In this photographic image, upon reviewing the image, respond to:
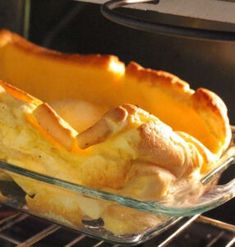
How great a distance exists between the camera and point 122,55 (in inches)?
36.5

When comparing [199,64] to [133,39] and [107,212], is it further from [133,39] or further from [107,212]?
[107,212]

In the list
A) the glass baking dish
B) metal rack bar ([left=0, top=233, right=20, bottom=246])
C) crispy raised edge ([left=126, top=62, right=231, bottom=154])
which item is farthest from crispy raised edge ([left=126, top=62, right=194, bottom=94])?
metal rack bar ([left=0, top=233, right=20, bottom=246])

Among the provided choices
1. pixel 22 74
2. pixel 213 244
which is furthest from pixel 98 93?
pixel 213 244

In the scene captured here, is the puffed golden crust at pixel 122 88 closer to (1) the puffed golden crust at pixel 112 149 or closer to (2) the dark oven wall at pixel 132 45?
(1) the puffed golden crust at pixel 112 149

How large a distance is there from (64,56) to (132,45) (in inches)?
5.9

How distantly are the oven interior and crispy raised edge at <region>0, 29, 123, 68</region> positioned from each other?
0.26 ft

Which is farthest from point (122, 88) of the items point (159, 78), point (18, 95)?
point (18, 95)

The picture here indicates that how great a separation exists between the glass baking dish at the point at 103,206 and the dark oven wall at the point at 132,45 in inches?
8.6

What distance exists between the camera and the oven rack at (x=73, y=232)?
0.77 meters

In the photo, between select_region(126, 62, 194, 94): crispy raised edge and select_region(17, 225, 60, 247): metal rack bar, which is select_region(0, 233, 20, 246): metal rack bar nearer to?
select_region(17, 225, 60, 247): metal rack bar

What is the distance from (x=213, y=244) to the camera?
2.63ft

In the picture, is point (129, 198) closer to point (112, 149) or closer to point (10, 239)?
point (112, 149)

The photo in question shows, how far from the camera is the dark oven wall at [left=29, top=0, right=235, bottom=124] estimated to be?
86 centimetres

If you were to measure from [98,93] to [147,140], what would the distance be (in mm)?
173
